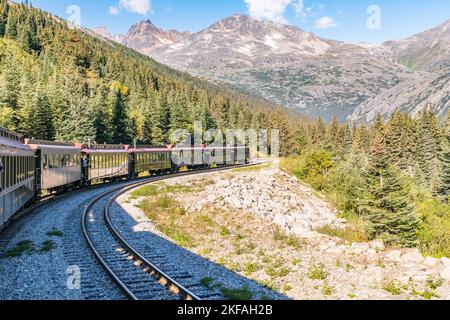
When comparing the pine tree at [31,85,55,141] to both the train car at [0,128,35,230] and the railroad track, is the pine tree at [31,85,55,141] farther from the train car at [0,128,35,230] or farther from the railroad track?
the railroad track

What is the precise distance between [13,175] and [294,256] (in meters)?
11.7

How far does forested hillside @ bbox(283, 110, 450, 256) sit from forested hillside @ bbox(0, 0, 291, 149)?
2930 cm

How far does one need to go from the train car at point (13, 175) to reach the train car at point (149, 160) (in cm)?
2156

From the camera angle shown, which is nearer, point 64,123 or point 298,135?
point 64,123

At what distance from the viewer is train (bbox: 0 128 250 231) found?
52.4 feet

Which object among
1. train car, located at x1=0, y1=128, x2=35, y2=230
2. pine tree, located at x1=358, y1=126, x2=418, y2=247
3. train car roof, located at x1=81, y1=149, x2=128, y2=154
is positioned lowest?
pine tree, located at x1=358, y1=126, x2=418, y2=247

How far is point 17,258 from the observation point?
13.1 meters

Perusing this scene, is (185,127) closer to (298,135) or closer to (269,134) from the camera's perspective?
(269,134)

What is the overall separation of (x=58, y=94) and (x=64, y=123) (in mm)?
5509

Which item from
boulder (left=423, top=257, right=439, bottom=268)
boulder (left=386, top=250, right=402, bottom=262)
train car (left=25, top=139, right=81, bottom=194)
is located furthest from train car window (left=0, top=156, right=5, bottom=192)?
boulder (left=423, top=257, right=439, bottom=268)

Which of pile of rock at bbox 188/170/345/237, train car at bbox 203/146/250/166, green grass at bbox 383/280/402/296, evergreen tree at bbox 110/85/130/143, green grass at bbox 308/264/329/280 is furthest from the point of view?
evergreen tree at bbox 110/85/130/143

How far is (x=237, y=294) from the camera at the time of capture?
10.0 meters
